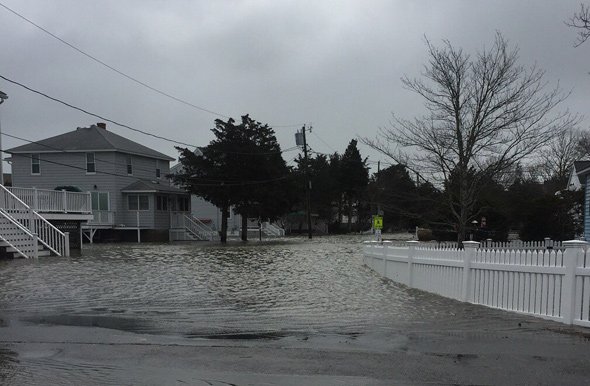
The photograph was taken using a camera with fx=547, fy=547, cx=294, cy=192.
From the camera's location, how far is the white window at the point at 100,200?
41.1m

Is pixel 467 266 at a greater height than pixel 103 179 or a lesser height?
greater

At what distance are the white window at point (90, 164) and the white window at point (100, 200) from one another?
1733 millimetres

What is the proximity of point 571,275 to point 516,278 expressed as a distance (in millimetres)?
1127

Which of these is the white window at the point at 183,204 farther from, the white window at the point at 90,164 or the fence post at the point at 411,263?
the fence post at the point at 411,263

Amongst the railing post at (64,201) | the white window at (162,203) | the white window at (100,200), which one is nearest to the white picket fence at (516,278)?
the railing post at (64,201)

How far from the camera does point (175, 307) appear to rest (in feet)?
31.6

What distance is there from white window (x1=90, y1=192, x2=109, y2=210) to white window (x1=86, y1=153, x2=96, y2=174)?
173 centimetres

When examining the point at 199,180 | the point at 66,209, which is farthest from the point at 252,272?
the point at 199,180

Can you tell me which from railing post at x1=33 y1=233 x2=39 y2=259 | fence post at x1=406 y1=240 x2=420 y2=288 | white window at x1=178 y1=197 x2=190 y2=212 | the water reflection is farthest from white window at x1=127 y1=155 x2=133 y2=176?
fence post at x1=406 y1=240 x2=420 y2=288

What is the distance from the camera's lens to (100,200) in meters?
41.2

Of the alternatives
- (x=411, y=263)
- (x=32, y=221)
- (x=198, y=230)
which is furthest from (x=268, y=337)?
(x=198, y=230)

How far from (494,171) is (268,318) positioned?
1009cm

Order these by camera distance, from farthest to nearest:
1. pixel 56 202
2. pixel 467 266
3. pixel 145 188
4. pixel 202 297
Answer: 1. pixel 145 188
2. pixel 56 202
3. pixel 202 297
4. pixel 467 266

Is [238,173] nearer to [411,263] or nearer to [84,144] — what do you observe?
[84,144]
